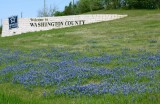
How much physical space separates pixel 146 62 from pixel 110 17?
3533cm

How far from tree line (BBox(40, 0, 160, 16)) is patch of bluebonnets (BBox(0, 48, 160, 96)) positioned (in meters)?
43.4

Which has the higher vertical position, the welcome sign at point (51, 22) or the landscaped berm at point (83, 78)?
the welcome sign at point (51, 22)

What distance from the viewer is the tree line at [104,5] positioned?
209 ft

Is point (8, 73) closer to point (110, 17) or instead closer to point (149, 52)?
point (149, 52)

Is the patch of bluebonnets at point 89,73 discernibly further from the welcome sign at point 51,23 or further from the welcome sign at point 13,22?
the welcome sign at point 13,22

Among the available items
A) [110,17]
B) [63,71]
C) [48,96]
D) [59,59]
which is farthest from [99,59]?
[110,17]

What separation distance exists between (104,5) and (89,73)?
200 ft

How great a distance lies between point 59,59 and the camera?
20.5 m

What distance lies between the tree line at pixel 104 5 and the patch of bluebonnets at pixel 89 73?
4343 cm

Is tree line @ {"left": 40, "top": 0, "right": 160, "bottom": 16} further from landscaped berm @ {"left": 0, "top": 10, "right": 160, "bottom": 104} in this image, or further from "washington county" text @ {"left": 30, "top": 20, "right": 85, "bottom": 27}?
landscaped berm @ {"left": 0, "top": 10, "right": 160, "bottom": 104}

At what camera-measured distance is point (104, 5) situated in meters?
76.0

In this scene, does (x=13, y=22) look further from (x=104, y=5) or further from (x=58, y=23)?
(x=104, y=5)

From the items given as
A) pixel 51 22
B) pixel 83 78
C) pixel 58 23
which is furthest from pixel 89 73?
pixel 51 22

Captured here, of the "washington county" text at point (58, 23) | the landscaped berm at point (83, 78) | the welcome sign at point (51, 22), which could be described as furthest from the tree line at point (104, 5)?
the landscaped berm at point (83, 78)
